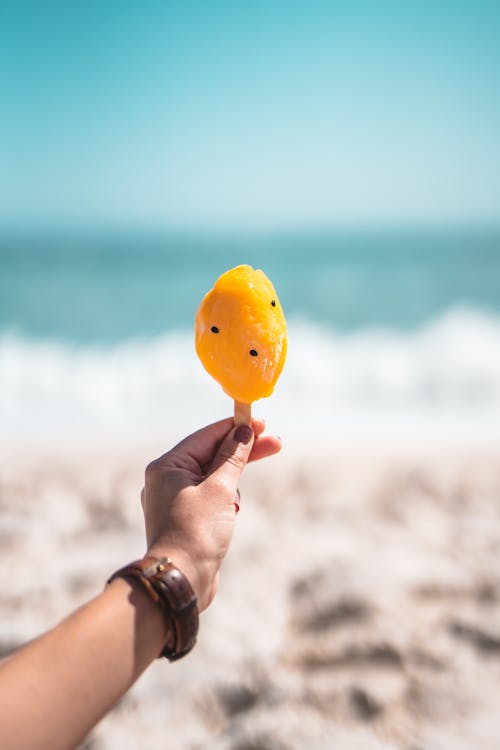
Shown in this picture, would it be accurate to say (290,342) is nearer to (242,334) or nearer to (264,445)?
(264,445)

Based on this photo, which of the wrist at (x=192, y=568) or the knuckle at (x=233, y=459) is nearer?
the wrist at (x=192, y=568)

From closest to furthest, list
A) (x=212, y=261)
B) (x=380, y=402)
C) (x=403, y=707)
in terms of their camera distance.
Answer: (x=403, y=707) < (x=380, y=402) < (x=212, y=261)

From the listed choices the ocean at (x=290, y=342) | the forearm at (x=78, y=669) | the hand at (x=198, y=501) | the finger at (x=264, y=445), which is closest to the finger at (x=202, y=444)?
the hand at (x=198, y=501)

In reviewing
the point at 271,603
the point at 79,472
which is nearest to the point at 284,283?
the point at 79,472

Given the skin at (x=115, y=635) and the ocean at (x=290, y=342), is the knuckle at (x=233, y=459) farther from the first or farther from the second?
the ocean at (x=290, y=342)

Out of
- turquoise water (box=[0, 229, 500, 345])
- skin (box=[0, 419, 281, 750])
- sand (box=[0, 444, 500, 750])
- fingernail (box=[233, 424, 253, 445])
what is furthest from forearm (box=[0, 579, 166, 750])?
turquoise water (box=[0, 229, 500, 345])

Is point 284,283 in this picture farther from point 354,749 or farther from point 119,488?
point 354,749

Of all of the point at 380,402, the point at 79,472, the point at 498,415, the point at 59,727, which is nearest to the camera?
the point at 59,727
